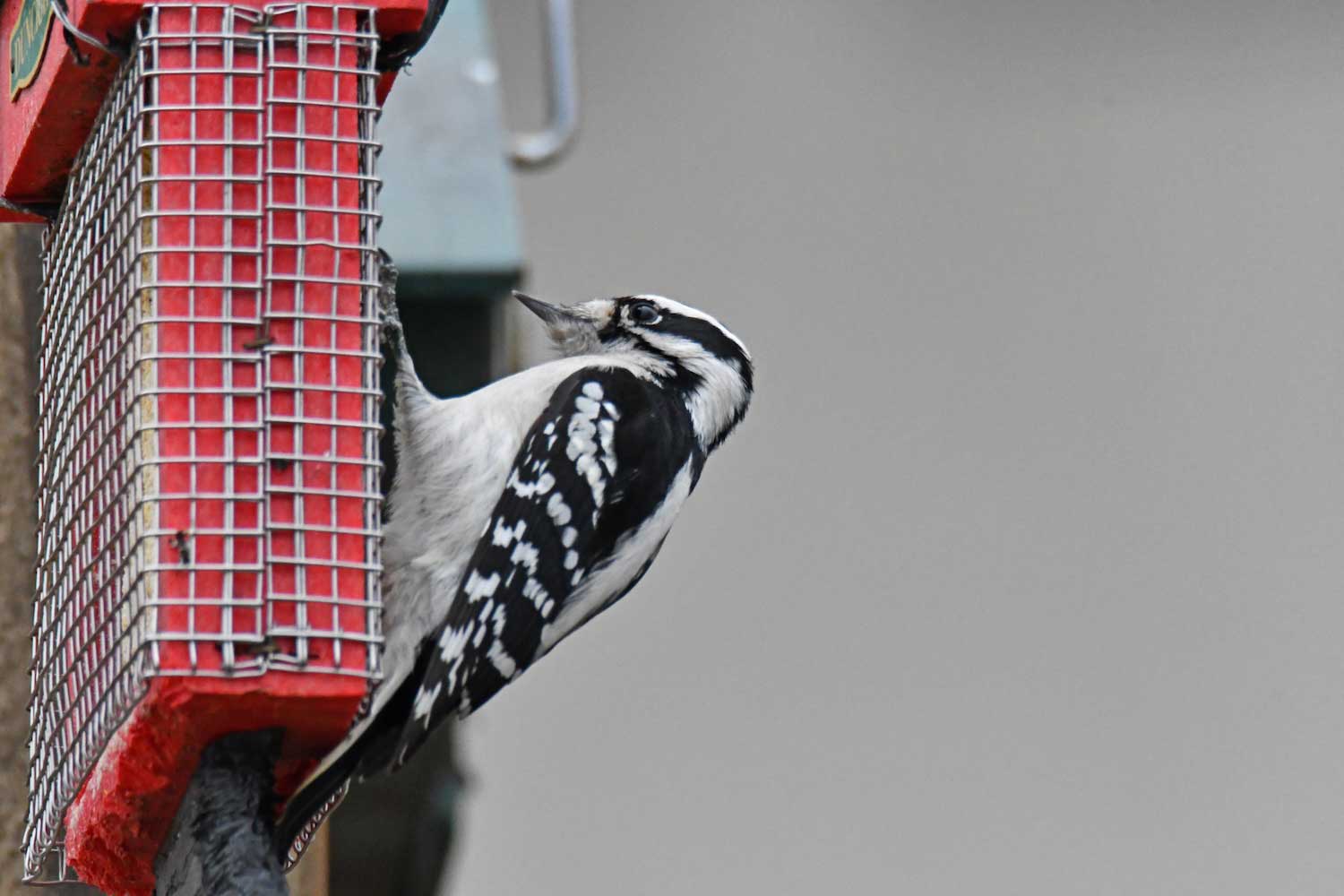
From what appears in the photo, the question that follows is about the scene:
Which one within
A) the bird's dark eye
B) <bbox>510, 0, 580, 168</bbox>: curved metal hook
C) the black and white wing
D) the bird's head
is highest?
<bbox>510, 0, 580, 168</bbox>: curved metal hook

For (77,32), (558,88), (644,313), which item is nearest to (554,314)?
(644,313)

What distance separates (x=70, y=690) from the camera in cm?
288

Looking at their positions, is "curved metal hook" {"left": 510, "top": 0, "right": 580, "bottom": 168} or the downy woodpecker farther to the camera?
"curved metal hook" {"left": 510, "top": 0, "right": 580, "bottom": 168}

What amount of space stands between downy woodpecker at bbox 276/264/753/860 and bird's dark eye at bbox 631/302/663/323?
6cm

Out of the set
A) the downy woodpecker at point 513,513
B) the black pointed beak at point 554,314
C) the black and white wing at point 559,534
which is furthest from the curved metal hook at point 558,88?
the black and white wing at point 559,534

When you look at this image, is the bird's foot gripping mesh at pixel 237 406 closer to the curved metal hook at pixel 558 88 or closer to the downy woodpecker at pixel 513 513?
the downy woodpecker at pixel 513 513

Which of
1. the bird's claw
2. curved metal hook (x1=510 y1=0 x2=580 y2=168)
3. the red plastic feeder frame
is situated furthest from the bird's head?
the red plastic feeder frame

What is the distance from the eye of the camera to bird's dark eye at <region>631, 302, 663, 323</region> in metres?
3.78

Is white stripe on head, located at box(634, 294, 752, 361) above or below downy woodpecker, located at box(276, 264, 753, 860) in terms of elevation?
above

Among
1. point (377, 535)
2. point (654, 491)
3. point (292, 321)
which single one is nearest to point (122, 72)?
point (292, 321)

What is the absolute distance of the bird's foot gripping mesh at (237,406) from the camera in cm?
254

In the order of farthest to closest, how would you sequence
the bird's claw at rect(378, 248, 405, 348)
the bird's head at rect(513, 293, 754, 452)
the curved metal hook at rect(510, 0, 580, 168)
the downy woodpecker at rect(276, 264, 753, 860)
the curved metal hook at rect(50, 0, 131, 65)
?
the curved metal hook at rect(510, 0, 580, 168)
the bird's head at rect(513, 293, 754, 452)
the bird's claw at rect(378, 248, 405, 348)
the downy woodpecker at rect(276, 264, 753, 860)
the curved metal hook at rect(50, 0, 131, 65)

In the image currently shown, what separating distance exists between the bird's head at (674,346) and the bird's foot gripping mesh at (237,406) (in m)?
1.07

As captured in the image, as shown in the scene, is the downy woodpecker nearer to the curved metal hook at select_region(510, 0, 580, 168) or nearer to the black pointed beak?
the black pointed beak
